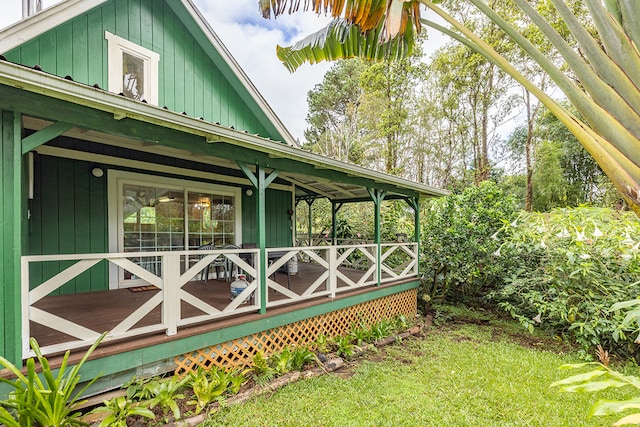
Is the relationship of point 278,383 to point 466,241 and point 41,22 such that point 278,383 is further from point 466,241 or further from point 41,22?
point 41,22

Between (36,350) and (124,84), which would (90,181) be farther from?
(36,350)

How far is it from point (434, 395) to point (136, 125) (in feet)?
14.8

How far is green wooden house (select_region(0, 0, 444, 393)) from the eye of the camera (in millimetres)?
2688

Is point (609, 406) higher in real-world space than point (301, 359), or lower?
higher

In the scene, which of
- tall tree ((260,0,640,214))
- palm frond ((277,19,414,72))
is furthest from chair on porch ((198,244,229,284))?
tall tree ((260,0,640,214))

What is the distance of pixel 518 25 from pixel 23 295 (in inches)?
739

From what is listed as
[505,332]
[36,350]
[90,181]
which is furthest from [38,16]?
[505,332]

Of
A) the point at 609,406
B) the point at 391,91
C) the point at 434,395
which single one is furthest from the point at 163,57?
the point at 391,91

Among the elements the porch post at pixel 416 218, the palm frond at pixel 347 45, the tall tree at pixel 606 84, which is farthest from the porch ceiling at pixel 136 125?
the tall tree at pixel 606 84

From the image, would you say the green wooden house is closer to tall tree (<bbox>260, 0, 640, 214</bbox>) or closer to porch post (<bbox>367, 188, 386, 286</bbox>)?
porch post (<bbox>367, 188, 386, 286</bbox>)

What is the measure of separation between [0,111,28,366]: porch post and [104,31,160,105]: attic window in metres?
3.27

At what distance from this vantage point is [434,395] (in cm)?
372

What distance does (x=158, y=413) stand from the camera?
10.2 feet

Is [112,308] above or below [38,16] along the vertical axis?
below
